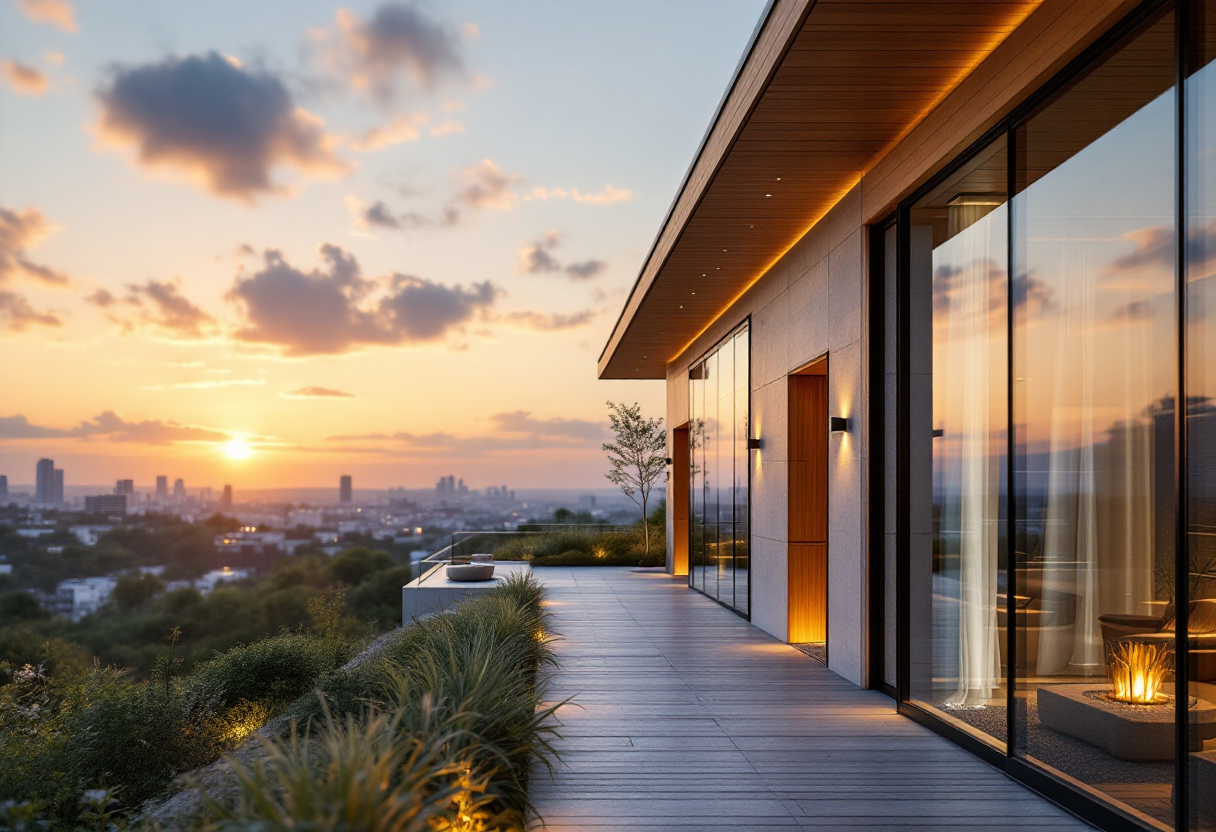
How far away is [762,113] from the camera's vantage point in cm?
586

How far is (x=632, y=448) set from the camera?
72.3 ft

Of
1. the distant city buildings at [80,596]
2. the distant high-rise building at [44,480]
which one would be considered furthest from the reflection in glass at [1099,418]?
the distant high-rise building at [44,480]

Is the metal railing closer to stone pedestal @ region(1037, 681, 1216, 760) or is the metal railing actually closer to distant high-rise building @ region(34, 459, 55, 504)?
stone pedestal @ region(1037, 681, 1216, 760)

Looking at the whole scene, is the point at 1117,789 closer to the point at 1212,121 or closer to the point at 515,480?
the point at 1212,121

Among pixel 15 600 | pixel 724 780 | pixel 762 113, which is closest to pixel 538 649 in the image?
pixel 724 780

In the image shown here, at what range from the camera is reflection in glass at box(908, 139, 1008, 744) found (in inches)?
199

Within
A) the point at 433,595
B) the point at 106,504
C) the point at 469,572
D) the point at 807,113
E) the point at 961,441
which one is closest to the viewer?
the point at 961,441

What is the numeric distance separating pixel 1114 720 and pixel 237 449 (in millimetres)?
40001

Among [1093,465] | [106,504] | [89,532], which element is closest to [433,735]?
[1093,465]

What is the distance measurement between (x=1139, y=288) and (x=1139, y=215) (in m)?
0.31

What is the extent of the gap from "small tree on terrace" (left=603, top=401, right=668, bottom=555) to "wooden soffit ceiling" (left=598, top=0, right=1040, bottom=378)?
1171 centimetres

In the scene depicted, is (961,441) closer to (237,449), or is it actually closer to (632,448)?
(632,448)

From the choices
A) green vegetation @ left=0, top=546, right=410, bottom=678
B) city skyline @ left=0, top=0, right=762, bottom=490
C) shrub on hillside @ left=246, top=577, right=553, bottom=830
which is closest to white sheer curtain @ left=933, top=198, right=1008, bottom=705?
shrub on hillside @ left=246, top=577, right=553, bottom=830

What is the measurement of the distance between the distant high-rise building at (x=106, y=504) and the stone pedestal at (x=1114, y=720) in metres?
39.9
